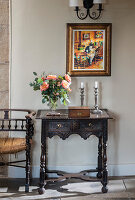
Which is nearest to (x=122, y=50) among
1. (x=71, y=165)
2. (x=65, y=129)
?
(x=65, y=129)

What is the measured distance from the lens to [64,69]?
14.2 feet

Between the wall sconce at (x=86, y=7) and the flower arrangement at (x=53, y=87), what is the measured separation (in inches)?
29.9

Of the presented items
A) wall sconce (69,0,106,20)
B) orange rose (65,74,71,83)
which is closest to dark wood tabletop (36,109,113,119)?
orange rose (65,74,71,83)

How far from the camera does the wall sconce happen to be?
414 cm

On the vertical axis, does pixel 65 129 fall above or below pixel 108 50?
below

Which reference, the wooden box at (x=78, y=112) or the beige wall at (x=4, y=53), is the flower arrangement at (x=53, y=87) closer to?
the wooden box at (x=78, y=112)

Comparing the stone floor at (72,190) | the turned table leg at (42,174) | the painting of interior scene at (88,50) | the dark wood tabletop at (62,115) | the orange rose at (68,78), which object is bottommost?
the stone floor at (72,190)

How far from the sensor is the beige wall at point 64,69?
14.0ft

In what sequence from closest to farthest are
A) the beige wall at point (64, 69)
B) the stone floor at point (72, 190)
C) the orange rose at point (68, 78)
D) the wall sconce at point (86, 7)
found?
1. the stone floor at point (72, 190)
2. the orange rose at point (68, 78)
3. the wall sconce at point (86, 7)
4. the beige wall at point (64, 69)

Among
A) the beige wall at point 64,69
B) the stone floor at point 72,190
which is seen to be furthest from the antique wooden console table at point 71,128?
the beige wall at point 64,69

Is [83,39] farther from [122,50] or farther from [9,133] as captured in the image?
[9,133]

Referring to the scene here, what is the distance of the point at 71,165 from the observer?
14.5ft

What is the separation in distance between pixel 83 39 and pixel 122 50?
48 cm

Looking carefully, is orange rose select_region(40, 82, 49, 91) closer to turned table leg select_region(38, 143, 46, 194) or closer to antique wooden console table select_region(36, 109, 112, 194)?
antique wooden console table select_region(36, 109, 112, 194)
